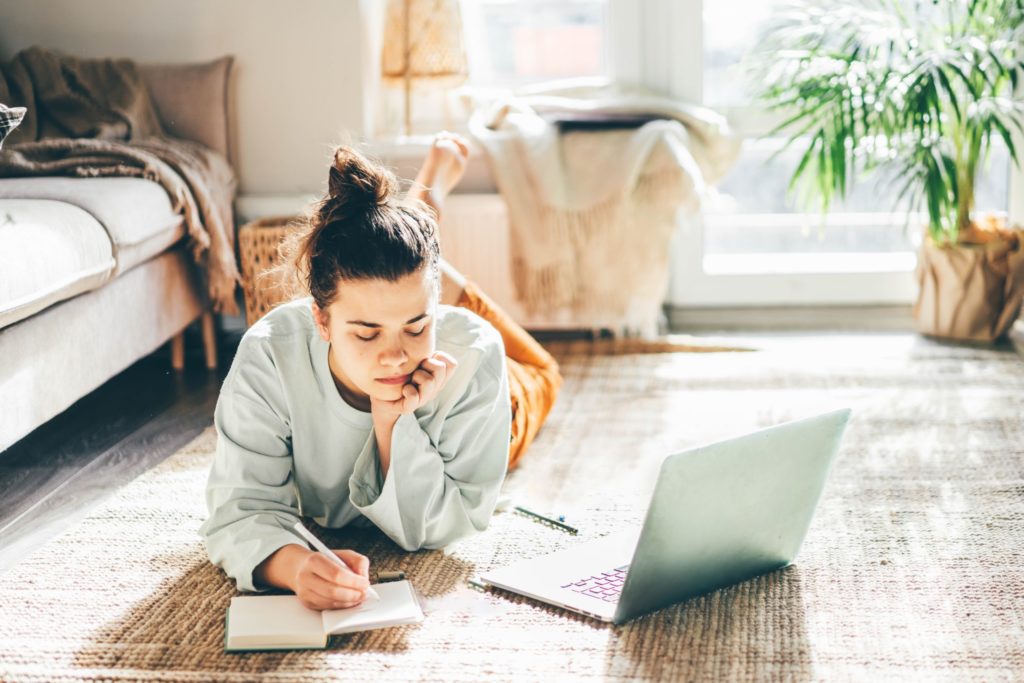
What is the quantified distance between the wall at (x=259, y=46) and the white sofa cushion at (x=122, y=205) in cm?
62

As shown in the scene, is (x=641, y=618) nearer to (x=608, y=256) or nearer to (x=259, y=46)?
(x=608, y=256)

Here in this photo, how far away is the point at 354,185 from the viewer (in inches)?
60.4

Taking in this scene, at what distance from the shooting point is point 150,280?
8.45 feet

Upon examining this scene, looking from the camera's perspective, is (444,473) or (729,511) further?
(444,473)

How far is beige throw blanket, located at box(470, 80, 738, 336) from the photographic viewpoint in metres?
2.93

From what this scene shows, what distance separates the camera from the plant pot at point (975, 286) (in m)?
3.00

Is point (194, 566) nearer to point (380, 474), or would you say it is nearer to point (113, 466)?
point (380, 474)

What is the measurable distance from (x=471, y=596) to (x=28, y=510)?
31.8 inches

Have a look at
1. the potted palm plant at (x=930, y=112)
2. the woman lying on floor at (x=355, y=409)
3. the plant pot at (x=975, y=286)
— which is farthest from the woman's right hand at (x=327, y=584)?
the plant pot at (x=975, y=286)

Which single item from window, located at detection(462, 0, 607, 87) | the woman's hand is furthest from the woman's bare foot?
window, located at detection(462, 0, 607, 87)

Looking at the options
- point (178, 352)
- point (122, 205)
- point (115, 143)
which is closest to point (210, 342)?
point (178, 352)

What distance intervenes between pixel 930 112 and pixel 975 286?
19.7 inches

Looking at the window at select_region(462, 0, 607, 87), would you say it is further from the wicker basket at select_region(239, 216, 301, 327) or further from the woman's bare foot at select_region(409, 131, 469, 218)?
the woman's bare foot at select_region(409, 131, 469, 218)

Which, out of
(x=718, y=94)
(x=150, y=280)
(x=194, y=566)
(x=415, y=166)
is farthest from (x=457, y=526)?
(x=718, y=94)
